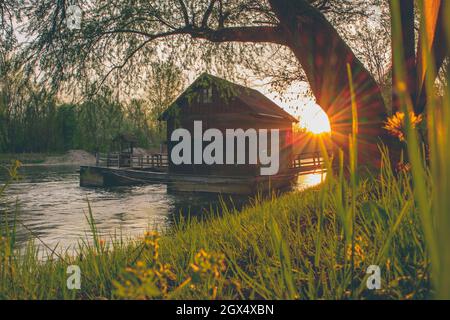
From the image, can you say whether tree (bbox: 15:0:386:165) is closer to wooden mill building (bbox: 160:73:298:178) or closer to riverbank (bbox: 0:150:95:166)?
wooden mill building (bbox: 160:73:298:178)

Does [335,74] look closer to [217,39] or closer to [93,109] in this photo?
[217,39]

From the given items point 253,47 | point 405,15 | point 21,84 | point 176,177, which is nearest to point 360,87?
point 405,15

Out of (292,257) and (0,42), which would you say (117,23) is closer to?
(0,42)

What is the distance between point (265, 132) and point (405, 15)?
24.1 metres

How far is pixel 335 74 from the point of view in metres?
6.75

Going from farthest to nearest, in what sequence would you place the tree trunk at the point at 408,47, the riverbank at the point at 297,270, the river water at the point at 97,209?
the river water at the point at 97,209
the tree trunk at the point at 408,47
the riverbank at the point at 297,270

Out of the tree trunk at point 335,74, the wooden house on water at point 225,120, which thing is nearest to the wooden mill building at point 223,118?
the wooden house on water at point 225,120

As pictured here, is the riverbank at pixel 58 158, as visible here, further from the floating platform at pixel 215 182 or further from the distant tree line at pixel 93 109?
the distant tree line at pixel 93 109

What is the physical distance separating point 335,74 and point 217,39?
269 cm

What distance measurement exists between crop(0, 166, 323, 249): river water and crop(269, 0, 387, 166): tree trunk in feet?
22.6

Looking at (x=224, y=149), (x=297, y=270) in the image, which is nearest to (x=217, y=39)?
(x=297, y=270)

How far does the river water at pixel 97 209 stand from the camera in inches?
621

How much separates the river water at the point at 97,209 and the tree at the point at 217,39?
5.64 metres

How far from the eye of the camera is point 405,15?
6191 millimetres
